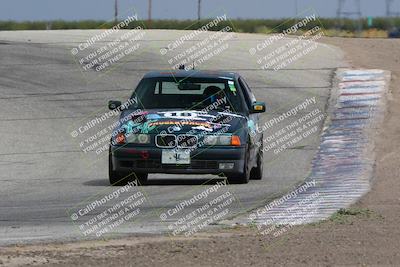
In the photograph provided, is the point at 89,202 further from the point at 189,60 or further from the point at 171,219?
the point at 189,60

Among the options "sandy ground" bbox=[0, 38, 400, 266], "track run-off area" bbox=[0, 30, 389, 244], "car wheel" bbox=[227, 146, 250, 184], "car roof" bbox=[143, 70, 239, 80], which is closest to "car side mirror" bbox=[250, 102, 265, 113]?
"car roof" bbox=[143, 70, 239, 80]

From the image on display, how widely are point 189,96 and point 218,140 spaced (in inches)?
36.9

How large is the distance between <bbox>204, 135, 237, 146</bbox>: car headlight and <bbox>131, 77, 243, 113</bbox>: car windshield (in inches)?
21.5

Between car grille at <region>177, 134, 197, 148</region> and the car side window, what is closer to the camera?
car grille at <region>177, 134, 197, 148</region>

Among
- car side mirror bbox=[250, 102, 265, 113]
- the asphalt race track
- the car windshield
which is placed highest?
the car windshield

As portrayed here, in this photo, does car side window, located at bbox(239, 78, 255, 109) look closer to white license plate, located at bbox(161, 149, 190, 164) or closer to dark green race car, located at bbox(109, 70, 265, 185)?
dark green race car, located at bbox(109, 70, 265, 185)

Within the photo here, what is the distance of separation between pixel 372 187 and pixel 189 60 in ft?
61.2

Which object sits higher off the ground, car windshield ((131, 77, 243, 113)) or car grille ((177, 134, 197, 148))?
car windshield ((131, 77, 243, 113))

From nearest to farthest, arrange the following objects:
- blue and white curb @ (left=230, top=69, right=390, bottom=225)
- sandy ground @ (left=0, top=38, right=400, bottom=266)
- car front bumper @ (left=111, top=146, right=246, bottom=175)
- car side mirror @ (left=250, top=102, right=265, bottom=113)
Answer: sandy ground @ (left=0, top=38, right=400, bottom=266) → blue and white curb @ (left=230, top=69, right=390, bottom=225) → car front bumper @ (left=111, top=146, right=246, bottom=175) → car side mirror @ (left=250, top=102, right=265, bottom=113)

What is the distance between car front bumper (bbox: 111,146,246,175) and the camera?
1378 cm

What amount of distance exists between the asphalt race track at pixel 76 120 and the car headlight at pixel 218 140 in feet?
1.74

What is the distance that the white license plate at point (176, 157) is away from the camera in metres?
13.8

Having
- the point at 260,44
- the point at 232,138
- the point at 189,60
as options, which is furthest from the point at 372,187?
the point at 260,44

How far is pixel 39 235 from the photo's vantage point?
9.66 metres
